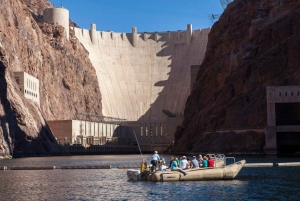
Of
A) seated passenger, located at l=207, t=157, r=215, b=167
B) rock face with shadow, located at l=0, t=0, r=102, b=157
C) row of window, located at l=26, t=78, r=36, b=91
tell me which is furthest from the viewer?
row of window, located at l=26, t=78, r=36, b=91

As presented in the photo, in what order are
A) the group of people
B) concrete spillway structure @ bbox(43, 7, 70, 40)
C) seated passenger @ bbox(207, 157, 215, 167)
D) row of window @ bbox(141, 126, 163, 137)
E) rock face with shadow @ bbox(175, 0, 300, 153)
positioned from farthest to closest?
1. concrete spillway structure @ bbox(43, 7, 70, 40)
2. row of window @ bbox(141, 126, 163, 137)
3. rock face with shadow @ bbox(175, 0, 300, 153)
4. seated passenger @ bbox(207, 157, 215, 167)
5. the group of people

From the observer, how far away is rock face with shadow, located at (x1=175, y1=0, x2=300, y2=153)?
349 feet

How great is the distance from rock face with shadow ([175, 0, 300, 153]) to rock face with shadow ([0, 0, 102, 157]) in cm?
3289

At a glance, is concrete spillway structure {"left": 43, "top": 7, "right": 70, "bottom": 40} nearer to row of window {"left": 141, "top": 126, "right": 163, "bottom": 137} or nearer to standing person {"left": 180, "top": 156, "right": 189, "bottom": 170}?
row of window {"left": 141, "top": 126, "right": 163, "bottom": 137}

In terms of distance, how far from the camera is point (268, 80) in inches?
4414

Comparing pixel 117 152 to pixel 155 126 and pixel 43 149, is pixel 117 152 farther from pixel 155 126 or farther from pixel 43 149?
pixel 43 149

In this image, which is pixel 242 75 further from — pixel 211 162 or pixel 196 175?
pixel 196 175

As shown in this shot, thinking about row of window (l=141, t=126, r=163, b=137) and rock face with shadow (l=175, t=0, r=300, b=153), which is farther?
row of window (l=141, t=126, r=163, b=137)

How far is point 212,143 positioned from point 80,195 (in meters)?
70.0

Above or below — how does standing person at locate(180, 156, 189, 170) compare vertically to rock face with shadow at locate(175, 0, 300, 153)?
below

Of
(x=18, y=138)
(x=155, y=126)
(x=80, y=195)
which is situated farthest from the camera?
(x=155, y=126)

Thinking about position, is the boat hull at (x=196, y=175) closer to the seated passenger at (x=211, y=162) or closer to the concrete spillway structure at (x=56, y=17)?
the seated passenger at (x=211, y=162)

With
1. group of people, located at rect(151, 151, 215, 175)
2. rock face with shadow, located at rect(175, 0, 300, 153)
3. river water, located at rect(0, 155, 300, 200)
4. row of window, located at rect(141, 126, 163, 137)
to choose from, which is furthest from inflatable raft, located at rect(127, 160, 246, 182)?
row of window, located at rect(141, 126, 163, 137)

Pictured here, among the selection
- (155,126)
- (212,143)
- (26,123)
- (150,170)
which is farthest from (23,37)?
(150,170)
